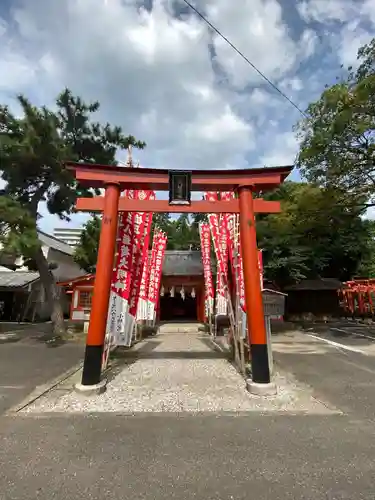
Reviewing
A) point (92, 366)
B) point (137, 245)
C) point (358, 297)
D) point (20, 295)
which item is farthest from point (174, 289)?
point (92, 366)

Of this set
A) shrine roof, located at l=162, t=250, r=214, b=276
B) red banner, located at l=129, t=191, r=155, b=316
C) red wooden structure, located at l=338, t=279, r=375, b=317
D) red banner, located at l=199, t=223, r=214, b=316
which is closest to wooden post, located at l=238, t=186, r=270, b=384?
red banner, located at l=129, t=191, r=155, b=316

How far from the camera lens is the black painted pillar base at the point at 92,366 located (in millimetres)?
6018

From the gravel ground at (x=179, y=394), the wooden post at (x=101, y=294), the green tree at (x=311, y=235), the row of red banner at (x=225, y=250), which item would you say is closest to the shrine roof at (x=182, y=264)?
the green tree at (x=311, y=235)

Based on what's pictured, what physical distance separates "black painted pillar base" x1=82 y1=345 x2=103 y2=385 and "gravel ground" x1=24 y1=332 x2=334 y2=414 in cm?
30

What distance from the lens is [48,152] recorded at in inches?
516

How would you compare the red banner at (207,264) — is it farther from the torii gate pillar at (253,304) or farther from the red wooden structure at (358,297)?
the red wooden structure at (358,297)

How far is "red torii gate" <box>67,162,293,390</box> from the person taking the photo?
20.3 feet

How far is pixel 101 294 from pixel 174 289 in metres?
14.1

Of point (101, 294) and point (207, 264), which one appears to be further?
point (207, 264)

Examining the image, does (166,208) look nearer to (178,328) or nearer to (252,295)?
(252,295)

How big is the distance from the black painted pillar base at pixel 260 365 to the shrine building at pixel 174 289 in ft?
32.6

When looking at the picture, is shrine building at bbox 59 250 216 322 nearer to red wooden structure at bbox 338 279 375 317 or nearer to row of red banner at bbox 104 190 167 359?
row of red banner at bbox 104 190 167 359

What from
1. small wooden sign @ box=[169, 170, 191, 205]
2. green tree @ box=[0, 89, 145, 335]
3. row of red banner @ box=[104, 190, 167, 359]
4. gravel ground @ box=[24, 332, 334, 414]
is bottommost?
gravel ground @ box=[24, 332, 334, 414]

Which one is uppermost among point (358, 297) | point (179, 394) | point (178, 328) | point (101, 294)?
point (358, 297)
